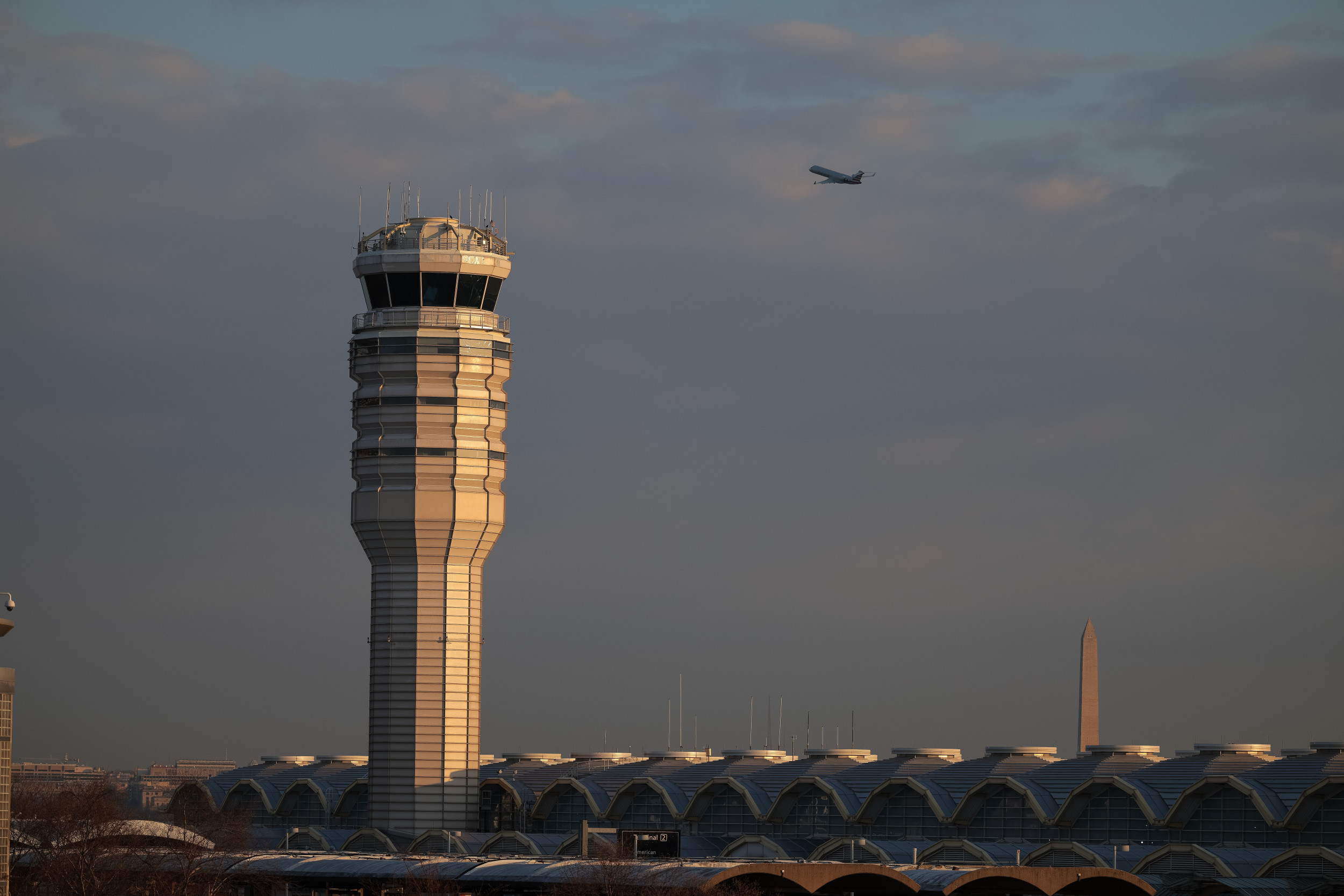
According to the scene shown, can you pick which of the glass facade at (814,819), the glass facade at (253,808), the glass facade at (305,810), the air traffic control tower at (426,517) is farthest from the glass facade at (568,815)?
the glass facade at (253,808)

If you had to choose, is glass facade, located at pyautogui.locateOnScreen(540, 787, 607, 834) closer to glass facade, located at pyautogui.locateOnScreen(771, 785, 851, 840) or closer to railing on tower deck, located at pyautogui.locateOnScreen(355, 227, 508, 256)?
glass facade, located at pyautogui.locateOnScreen(771, 785, 851, 840)

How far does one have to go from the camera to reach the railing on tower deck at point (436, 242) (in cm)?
16850

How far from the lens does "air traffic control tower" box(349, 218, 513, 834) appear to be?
16150 cm

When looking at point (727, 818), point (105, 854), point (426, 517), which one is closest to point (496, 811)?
point (727, 818)

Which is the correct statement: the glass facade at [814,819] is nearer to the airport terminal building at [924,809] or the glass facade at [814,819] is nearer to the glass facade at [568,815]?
the airport terminal building at [924,809]

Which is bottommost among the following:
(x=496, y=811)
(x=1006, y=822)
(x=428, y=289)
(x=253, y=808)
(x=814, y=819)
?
(x=253, y=808)

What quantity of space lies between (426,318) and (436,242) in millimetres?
7257

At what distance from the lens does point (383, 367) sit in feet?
540

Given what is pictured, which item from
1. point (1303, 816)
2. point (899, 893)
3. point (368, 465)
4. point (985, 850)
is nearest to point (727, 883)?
point (899, 893)

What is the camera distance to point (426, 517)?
161375mm

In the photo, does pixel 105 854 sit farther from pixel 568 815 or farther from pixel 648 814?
pixel 568 815

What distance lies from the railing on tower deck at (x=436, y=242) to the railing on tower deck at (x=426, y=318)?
5.21 meters

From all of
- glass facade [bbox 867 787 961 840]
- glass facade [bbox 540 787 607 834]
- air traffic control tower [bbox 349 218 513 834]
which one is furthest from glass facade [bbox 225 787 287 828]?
glass facade [bbox 867 787 961 840]

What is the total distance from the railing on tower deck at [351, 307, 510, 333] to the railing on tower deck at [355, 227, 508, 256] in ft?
17.1
